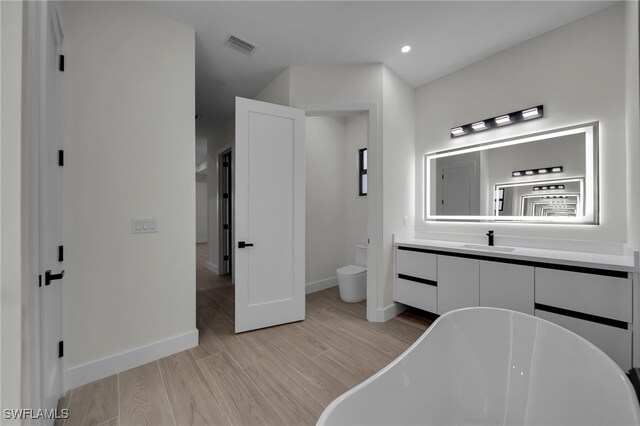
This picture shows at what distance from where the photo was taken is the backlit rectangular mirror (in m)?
2.04

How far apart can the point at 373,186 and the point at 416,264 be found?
94 cm

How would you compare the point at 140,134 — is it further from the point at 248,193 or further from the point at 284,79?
the point at 284,79

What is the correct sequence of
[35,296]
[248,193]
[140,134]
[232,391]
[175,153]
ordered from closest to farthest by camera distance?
[35,296] < [232,391] < [140,134] < [175,153] < [248,193]

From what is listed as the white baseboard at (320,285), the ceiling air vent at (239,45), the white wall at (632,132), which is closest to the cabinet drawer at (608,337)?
the white wall at (632,132)

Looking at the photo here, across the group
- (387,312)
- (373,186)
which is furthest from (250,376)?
(373,186)

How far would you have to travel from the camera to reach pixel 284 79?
279 centimetres

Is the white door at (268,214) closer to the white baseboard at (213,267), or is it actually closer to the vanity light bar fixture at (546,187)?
the vanity light bar fixture at (546,187)

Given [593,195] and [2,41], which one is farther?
[593,195]

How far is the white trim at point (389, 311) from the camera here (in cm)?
263

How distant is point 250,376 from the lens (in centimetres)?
176

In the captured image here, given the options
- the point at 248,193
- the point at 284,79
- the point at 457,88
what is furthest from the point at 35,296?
the point at 457,88

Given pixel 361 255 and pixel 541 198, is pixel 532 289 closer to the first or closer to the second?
pixel 541 198

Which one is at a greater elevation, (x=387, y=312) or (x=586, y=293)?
(x=586, y=293)

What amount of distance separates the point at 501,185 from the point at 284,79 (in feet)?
8.51
